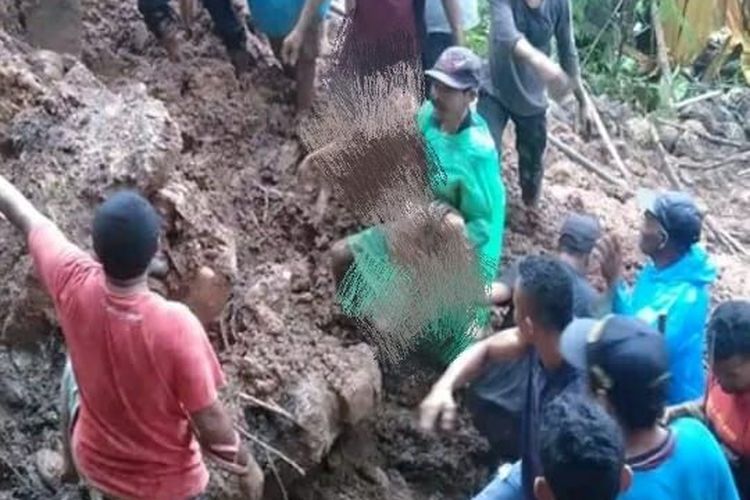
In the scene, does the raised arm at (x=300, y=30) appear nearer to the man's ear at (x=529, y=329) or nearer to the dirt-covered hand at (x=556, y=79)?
the dirt-covered hand at (x=556, y=79)

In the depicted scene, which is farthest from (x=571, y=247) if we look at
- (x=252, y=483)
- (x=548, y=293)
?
(x=252, y=483)

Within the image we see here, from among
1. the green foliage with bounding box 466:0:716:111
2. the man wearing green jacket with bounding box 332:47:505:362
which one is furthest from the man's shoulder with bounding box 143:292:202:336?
the green foliage with bounding box 466:0:716:111

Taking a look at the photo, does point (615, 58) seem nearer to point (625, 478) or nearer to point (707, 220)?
point (707, 220)

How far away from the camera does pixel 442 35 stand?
540cm

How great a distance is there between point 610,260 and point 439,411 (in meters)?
1.16

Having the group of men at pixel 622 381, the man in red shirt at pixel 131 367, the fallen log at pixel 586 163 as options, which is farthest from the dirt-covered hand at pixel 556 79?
the man in red shirt at pixel 131 367

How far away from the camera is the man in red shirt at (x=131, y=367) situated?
2887 mm

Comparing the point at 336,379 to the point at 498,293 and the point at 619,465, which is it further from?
the point at 619,465

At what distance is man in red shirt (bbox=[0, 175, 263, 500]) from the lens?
289 centimetres

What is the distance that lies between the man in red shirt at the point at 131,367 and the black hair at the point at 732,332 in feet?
4.21

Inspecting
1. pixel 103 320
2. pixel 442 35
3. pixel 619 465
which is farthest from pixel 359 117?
pixel 619 465

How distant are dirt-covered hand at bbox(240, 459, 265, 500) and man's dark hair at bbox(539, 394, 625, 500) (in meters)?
1.58

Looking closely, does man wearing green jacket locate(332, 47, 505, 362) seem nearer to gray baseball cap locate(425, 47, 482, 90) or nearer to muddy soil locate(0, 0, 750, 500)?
gray baseball cap locate(425, 47, 482, 90)

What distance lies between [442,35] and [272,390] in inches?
74.4
